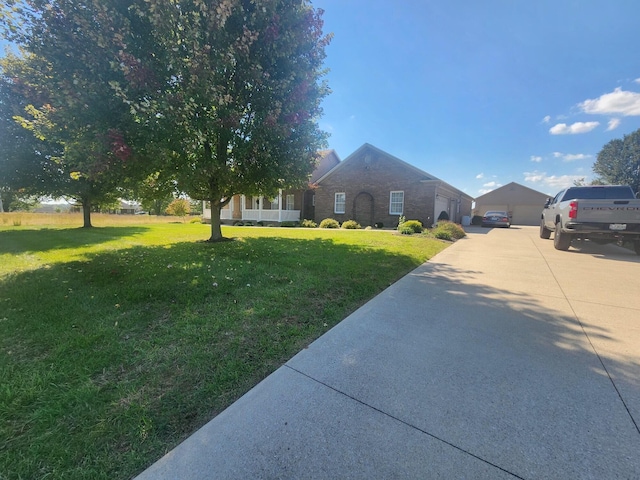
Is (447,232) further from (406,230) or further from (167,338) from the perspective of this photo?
(167,338)

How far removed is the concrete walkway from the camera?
61.2 inches

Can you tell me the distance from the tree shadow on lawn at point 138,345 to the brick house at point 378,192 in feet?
48.4

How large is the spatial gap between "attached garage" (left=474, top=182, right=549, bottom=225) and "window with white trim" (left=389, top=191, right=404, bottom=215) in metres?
24.8

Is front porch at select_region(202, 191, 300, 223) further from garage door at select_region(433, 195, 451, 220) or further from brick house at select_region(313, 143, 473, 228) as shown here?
garage door at select_region(433, 195, 451, 220)

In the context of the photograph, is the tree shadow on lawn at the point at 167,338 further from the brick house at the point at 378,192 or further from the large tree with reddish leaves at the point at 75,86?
the brick house at the point at 378,192

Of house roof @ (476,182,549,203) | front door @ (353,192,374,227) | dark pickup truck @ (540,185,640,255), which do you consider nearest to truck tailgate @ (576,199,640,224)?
dark pickup truck @ (540,185,640,255)

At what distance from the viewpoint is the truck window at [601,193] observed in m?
9.14

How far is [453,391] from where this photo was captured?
2.18 m

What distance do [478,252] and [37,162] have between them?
65.3 feet

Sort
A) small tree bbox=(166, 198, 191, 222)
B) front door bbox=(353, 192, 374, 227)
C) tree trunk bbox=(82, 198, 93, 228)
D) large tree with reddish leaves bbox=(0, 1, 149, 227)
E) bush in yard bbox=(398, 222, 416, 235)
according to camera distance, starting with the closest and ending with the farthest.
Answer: large tree with reddish leaves bbox=(0, 1, 149, 227), bush in yard bbox=(398, 222, 416, 235), tree trunk bbox=(82, 198, 93, 228), front door bbox=(353, 192, 374, 227), small tree bbox=(166, 198, 191, 222)

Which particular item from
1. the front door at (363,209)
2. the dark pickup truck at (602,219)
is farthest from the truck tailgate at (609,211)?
the front door at (363,209)

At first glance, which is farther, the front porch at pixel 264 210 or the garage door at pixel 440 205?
the front porch at pixel 264 210

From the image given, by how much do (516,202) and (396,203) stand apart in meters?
26.5

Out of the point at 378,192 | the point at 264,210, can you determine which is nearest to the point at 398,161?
the point at 378,192
